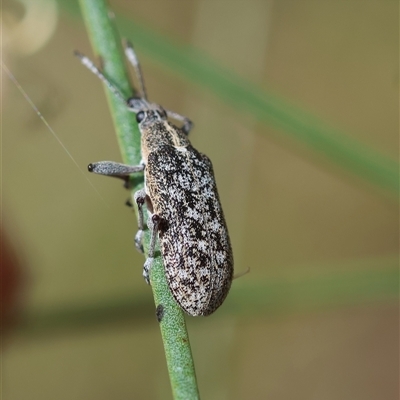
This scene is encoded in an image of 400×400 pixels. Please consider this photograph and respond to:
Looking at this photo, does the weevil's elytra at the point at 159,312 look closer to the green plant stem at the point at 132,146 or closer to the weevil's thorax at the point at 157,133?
the green plant stem at the point at 132,146

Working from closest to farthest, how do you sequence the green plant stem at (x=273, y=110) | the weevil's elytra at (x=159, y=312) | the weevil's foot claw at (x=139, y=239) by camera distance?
the weevil's elytra at (x=159, y=312), the weevil's foot claw at (x=139, y=239), the green plant stem at (x=273, y=110)

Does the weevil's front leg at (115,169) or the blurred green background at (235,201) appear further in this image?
the blurred green background at (235,201)

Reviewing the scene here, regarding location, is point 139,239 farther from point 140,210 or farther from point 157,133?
point 157,133

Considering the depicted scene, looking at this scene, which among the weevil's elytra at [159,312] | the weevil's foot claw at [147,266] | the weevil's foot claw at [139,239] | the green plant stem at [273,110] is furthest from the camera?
the green plant stem at [273,110]

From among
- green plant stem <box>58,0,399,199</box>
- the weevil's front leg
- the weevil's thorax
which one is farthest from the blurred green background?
the weevil's front leg

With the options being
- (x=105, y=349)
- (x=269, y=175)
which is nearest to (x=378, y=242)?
(x=269, y=175)

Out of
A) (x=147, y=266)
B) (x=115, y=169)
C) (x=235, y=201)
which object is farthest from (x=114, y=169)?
(x=235, y=201)

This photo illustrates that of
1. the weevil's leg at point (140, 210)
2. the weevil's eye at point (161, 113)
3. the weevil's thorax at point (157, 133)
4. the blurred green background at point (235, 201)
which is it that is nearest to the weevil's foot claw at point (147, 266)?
the weevil's leg at point (140, 210)

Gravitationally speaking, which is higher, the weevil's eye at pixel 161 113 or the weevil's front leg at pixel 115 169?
the weevil's eye at pixel 161 113

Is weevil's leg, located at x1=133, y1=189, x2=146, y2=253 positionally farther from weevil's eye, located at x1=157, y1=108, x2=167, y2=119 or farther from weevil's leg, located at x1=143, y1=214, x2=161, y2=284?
weevil's eye, located at x1=157, y1=108, x2=167, y2=119

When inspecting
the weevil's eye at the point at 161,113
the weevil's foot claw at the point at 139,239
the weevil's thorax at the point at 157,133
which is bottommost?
the weevil's foot claw at the point at 139,239
